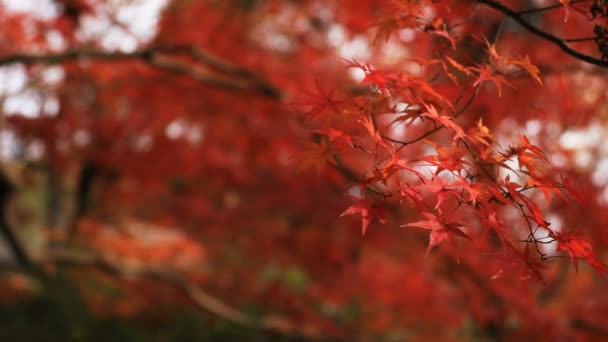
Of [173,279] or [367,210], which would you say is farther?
[173,279]

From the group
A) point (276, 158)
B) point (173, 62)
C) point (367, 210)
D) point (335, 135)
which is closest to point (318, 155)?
point (335, 135)

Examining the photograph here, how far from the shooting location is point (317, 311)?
749 centimetres

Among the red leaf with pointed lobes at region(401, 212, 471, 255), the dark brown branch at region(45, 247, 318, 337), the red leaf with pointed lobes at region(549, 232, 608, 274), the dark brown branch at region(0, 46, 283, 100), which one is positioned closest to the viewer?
the red leaf with pointed lobes at region(401, 212, 471, 255)

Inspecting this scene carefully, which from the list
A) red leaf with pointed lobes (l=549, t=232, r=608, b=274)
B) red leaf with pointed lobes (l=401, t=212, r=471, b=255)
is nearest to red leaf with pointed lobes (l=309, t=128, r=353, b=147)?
red leaf with pointed lobes (l=401, t=212, r=471, b=255)

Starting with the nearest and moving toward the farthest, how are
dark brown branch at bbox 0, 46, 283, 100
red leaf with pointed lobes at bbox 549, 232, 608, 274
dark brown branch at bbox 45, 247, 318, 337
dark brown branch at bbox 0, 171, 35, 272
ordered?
red leaf with pointed lobes at bbox 549, 232, 608, 274
dark brown branch at bbox 0, 46, 283, 100
dark brown branch at bbox 0, 171, 35, 272
dark brown branch at bbox 45, 247, 318, 337

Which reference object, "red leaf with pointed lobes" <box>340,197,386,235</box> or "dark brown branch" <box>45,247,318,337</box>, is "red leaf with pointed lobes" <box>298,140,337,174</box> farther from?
"dark brown branch" <box>45,247,318,337</box>

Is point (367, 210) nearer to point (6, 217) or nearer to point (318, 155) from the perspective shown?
point (318, 155)

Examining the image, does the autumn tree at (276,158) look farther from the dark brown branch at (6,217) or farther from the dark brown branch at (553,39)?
the dark brown branch at (553,39)

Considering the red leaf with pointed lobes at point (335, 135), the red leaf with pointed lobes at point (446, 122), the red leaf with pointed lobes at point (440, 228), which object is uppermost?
the red leaf with pointed lobes at point (446, 122)

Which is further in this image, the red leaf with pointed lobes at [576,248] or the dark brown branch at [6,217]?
the dark brown branch at [6,217]

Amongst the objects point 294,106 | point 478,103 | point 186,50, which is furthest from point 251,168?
point 294,106

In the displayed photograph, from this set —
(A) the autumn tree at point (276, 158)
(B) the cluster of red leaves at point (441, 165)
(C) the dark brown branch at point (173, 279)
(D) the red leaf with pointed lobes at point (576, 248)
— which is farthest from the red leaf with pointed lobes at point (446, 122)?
(C) the dark brown branch at point (173, 279)

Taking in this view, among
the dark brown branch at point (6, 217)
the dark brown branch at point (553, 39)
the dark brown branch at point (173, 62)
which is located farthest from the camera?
the dark brown branch at point (6, 217)

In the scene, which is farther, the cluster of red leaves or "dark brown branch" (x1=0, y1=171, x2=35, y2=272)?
"dark brown branch" (x1=0, y1=171, x2=35, y2=272)
